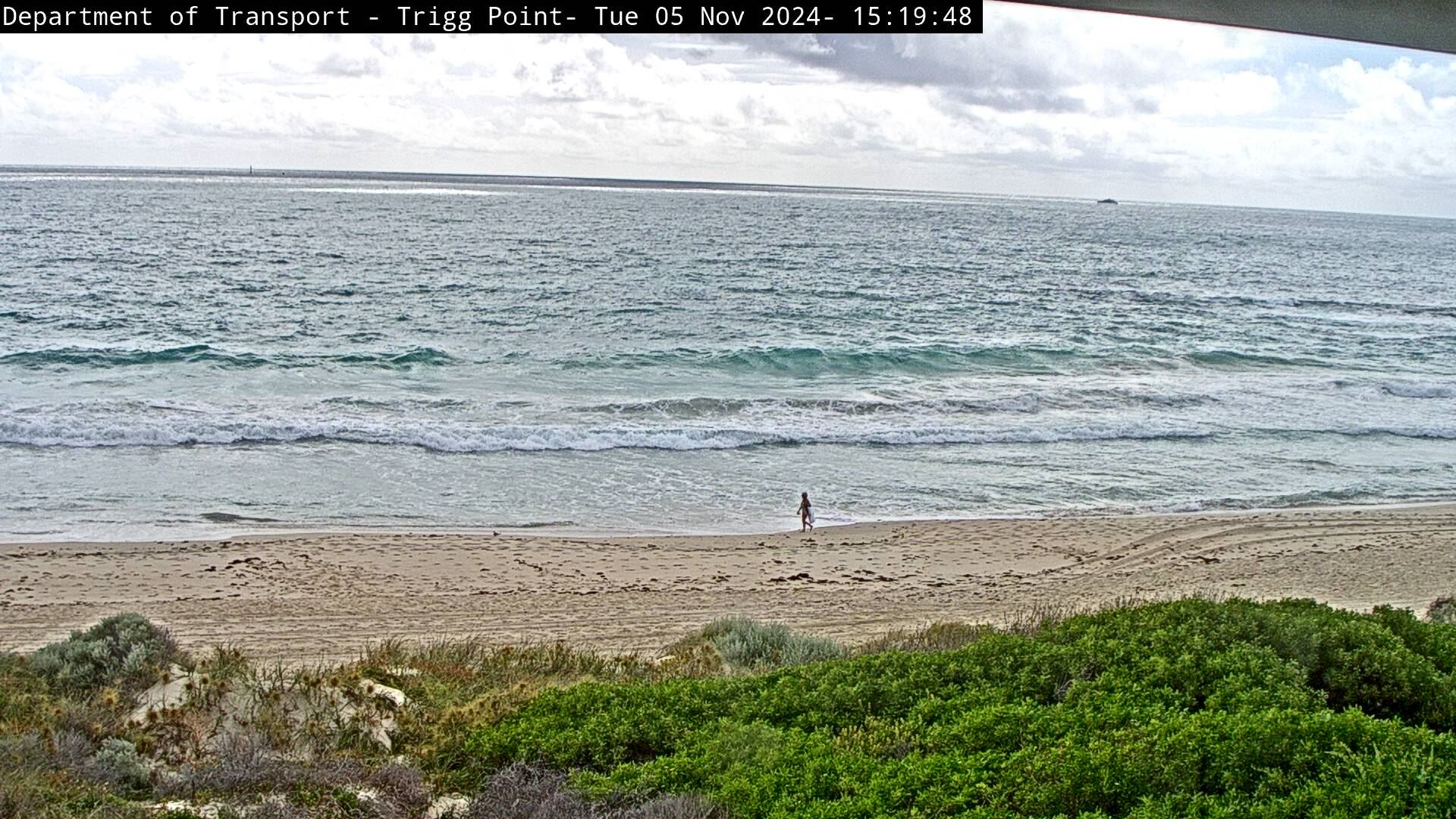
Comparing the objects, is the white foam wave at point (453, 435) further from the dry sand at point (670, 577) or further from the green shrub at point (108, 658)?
the green shrub at point (108, 658)

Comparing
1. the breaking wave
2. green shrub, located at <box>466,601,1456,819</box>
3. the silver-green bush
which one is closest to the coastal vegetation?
green shrub, located at <box>466,601,1456,819</box>

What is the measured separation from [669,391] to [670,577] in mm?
12512

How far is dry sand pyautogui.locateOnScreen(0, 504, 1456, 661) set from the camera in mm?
11656

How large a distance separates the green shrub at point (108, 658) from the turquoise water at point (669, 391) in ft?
24.3

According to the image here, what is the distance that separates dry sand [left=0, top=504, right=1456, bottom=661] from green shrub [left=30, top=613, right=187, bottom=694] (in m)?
2.00

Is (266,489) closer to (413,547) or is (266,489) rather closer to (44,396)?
(413,547)

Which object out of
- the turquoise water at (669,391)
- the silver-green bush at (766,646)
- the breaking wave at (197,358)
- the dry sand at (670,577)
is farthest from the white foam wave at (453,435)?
the silver-green bush at (766,646)

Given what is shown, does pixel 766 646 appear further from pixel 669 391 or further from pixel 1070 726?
pixel 669 391

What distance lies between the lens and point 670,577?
45.0 feet

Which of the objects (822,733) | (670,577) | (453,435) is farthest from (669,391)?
(822,733)

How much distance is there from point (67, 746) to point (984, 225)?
114 m

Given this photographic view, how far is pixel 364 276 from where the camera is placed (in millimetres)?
48812

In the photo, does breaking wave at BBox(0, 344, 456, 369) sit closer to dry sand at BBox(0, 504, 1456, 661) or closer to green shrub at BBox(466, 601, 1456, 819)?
dry sand at BBox(0, 504, 1456, 661)

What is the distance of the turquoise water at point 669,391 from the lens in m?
17.7
